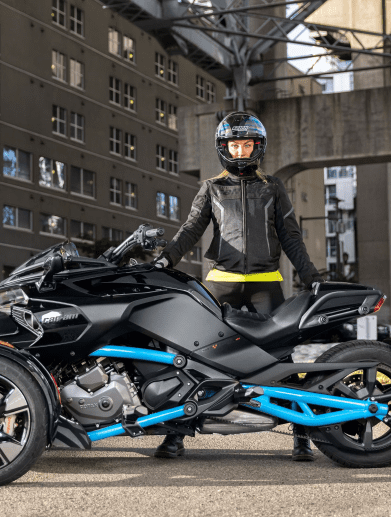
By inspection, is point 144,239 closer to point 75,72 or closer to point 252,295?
point 252,295

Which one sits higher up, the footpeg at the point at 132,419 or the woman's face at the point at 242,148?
the woman's face at the point at 242,148

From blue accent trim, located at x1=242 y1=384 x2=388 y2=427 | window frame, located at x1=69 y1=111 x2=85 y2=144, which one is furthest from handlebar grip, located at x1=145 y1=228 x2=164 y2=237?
window frame, located at x1=69 y1=111 x2=85 y2=144

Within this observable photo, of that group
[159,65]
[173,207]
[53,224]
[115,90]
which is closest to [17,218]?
[53,224]

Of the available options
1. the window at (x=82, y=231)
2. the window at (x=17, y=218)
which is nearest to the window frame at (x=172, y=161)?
the window at (x=82, y=231)

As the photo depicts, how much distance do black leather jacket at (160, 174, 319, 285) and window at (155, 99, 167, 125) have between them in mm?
50410

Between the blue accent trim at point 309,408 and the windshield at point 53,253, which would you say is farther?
the blue accent trim at point 309,408

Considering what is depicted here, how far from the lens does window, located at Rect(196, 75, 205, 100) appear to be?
60125 mm

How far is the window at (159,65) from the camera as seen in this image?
55.4 metres

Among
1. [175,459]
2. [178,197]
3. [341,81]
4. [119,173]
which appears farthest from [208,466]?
[341,81]

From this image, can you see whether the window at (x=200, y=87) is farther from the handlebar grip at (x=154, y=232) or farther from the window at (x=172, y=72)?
the handlebar grip at (x=154, y=232)

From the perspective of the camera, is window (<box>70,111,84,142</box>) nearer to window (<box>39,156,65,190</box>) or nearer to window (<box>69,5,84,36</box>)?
window (<box>39,156,65,190</box>)

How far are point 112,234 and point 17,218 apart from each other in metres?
8.77

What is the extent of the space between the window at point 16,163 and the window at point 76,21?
848cm

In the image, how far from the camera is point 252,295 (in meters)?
5.61
